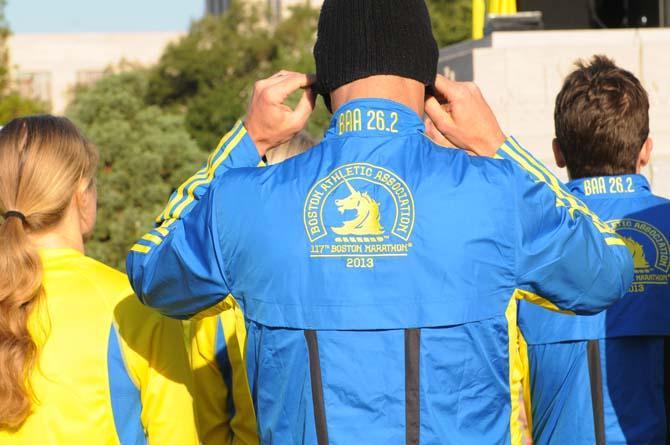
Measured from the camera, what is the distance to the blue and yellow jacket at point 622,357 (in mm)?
3352

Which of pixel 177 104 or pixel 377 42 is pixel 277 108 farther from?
pixel 177 104

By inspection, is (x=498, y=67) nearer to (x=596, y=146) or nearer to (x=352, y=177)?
(x=596, y=146)

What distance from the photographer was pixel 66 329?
9.07 ft

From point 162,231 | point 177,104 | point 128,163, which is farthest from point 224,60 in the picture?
point 162,231

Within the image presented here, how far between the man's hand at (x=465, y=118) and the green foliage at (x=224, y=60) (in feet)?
48.9

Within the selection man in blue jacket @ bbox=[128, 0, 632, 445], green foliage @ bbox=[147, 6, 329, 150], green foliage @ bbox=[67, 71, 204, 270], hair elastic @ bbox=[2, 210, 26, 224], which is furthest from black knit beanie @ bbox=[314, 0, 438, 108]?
green foliage @ bbox=[147, 6, 329, 150]

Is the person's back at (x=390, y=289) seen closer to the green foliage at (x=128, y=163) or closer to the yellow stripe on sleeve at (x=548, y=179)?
the yellow stripe on sleeve at (x=548, y=179)

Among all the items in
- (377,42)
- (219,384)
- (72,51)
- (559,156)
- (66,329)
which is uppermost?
Answer: (72,51)

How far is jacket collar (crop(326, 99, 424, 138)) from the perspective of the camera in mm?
2420

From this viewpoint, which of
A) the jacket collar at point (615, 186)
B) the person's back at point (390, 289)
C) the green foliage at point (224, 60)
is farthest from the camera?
the green foliage at point (224, 60)

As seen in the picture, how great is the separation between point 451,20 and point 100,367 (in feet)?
61.9

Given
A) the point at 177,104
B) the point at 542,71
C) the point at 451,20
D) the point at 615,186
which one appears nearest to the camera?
the point at 615,186

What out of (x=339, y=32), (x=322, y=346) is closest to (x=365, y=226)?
(x=322, y=346)

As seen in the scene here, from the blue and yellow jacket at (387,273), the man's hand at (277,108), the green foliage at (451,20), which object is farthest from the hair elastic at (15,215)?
the green foliage at (451,20)
